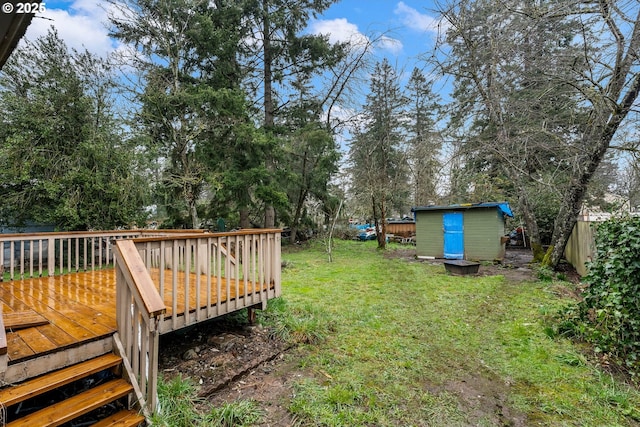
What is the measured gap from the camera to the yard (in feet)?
7.86

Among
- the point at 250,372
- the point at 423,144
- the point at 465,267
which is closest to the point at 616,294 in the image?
the point at 250,372

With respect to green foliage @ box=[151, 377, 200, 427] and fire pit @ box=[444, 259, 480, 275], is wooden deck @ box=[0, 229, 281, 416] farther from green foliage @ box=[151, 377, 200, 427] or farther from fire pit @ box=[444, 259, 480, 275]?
fire pit @ box=[444, 259, 480, 275]

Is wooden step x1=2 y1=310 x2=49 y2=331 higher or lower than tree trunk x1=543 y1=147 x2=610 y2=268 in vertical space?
lower

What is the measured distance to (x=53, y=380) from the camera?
6.46 feet

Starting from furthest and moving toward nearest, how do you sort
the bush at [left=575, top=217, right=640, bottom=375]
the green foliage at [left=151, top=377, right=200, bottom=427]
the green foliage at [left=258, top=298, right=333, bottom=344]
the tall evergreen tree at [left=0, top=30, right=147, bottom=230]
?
the tall evergreen tree at [left=0, top=30, right=147, bottom=230] → the green foliage at [left=258, top=298, right=333, bottom=344] → the bush at [left=575, top=217, right=640, bottom=375] → the green foliage at [left=151, top=377, right=200, bottom=427]

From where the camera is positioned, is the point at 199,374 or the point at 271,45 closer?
the point at 199,374

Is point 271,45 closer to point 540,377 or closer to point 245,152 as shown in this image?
point 245,152

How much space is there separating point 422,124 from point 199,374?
20.3 meters

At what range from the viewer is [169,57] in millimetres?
10109

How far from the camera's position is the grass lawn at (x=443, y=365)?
2389 mm

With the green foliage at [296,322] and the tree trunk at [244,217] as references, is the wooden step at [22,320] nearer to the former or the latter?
the green foliage at [296,322]

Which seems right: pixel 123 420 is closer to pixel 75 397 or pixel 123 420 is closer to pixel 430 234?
pixel 75 397

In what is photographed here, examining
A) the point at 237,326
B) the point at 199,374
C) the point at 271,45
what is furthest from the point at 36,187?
the point at 271,45

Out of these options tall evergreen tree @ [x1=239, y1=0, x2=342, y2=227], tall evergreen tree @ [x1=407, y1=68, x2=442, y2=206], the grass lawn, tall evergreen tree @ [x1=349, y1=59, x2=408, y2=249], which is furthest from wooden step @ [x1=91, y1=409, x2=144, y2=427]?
tall evergreen tree @ [x1=349, y1=59, x2=408, y2=249]
